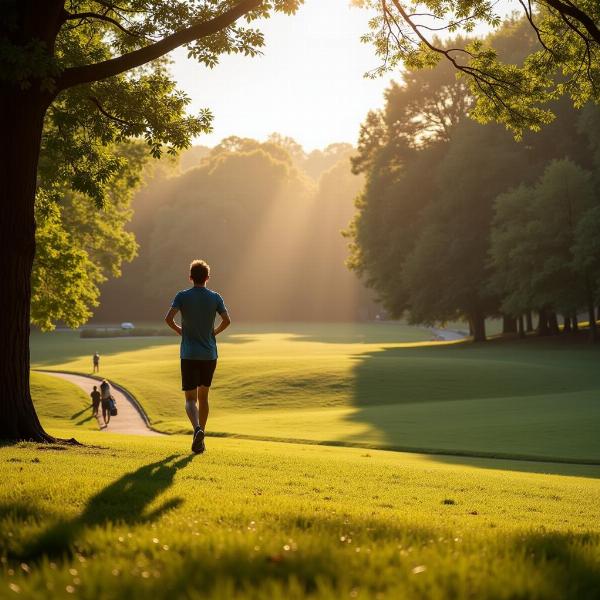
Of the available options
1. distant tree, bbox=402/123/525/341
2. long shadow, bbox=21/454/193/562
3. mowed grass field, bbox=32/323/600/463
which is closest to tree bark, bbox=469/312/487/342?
mowed grass field, bbox=32/323/600/463

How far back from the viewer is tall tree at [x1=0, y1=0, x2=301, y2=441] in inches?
445

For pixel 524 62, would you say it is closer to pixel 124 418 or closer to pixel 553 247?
pixel 124 418

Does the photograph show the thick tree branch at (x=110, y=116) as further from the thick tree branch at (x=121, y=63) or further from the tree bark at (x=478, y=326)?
the tree bark at (x=478, y=326)

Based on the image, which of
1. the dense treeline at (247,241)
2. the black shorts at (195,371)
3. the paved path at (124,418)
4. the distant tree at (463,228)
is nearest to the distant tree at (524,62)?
the black shorts at (195,371)

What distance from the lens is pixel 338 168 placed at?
12269 centimetres

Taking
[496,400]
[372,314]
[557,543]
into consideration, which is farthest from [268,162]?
[557,543]

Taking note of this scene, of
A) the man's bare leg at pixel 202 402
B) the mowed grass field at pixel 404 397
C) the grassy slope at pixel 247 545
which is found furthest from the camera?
the mowed grass field at pixel 404 397

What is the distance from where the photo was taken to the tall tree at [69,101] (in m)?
11.3

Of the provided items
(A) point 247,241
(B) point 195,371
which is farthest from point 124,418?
(A) point 247,241

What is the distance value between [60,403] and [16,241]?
22160mm

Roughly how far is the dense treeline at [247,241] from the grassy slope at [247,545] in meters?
91.5

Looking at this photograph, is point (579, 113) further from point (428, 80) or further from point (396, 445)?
point (396, 445)

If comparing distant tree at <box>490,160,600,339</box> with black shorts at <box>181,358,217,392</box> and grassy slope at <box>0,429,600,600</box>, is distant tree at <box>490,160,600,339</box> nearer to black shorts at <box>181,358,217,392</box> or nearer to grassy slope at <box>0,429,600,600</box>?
black shorts at <box>181,358,217,392</box>

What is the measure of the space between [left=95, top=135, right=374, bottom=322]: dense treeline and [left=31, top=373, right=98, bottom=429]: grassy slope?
62.3 m
